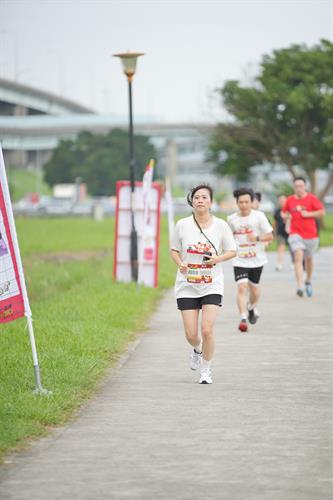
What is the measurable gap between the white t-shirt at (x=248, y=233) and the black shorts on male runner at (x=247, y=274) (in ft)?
0.19

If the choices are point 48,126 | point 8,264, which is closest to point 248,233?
point 8,264

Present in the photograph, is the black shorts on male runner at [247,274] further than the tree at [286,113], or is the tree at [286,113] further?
the tree at [286,113]

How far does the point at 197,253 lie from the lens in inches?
461

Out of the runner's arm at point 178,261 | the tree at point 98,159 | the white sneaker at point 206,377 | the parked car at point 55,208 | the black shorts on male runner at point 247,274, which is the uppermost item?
the runner's arm at point 178,261

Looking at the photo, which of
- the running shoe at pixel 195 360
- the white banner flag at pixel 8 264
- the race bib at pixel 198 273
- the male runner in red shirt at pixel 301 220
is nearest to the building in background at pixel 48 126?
the male runner in red shirt at pixel 301 220

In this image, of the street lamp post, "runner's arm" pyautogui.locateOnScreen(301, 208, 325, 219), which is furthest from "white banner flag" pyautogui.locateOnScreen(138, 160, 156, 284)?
"runner's arm" pyautogui.locateOnScreen(301, 208, 325, 219)

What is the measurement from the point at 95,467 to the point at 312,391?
359 cm

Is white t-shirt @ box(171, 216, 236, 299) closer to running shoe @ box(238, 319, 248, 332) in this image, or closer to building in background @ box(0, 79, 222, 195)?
running shoe @ box(238, 319, 248, 332)

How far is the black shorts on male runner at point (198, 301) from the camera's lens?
11773 millimetres

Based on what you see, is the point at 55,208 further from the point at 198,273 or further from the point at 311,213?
the point at 198,273

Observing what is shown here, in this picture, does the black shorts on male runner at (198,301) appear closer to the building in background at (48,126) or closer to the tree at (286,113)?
the tree at (286,113)

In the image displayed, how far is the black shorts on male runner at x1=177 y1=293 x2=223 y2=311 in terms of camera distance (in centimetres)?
1177

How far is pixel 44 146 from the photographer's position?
156000 mm

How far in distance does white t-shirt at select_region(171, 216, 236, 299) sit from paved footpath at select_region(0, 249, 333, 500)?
796mm
